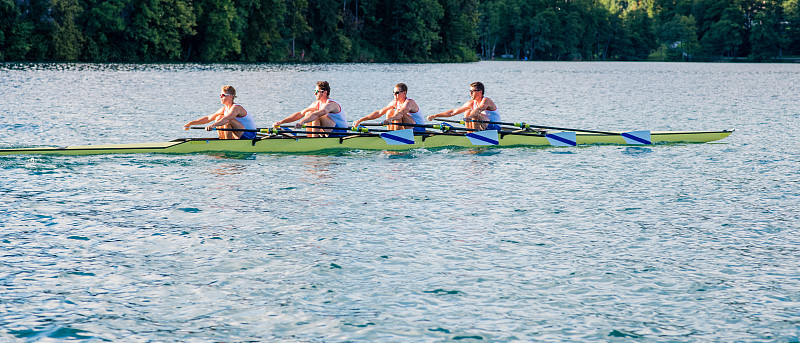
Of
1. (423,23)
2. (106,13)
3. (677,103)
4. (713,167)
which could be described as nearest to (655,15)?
(423,23)

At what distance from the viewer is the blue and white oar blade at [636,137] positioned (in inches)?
789

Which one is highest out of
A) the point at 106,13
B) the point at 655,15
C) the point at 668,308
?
the point at 655,15

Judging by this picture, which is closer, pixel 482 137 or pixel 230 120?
pixel 230 120

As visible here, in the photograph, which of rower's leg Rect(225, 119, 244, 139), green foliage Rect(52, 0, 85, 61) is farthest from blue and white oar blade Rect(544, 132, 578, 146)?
green foliage Rect(52, 0, 85, 61)

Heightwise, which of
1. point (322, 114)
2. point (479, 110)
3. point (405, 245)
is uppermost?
point (479, 110)

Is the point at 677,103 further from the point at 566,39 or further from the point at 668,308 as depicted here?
the point at 566,39

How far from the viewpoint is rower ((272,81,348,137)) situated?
57.3 feet

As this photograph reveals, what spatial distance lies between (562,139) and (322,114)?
594cm

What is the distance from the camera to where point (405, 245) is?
1002cm

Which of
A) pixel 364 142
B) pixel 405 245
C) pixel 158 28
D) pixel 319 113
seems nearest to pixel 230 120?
pixel 319 113

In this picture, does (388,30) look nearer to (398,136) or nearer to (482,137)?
(482,137)

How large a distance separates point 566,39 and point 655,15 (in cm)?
2386

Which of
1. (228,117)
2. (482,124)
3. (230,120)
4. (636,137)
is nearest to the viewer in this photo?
(228,117)

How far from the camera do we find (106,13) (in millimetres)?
73062
